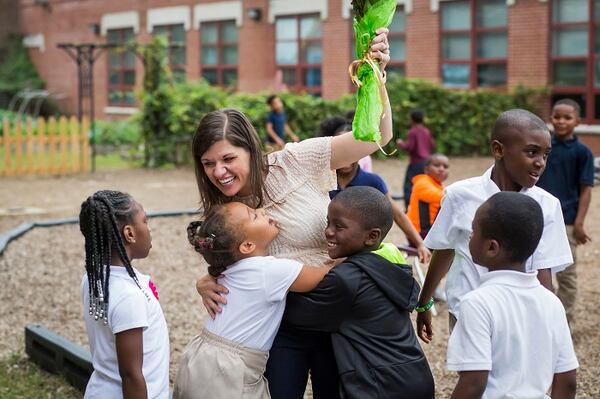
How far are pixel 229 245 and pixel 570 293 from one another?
387 centimetres

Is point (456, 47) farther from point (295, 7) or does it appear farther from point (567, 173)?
point (567, 173)

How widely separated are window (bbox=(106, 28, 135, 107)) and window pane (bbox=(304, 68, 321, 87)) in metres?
7.76

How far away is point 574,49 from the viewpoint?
18.8m

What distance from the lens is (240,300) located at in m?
3.17

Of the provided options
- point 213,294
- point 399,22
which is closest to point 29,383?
point 213,294

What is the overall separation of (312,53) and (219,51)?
370 centimetres

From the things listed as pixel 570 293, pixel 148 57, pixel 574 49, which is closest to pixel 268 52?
pixel 148 57

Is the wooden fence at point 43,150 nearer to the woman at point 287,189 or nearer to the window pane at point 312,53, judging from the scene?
the window pane at point 312,53

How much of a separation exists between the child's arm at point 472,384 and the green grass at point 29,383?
303cm

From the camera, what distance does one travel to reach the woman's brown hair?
331cm

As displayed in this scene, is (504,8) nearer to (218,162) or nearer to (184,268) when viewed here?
(184,268)

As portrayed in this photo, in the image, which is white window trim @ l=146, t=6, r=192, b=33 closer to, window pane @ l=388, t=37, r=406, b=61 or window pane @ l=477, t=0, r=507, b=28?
window pane @ l=388, t=37, r=406, b=61

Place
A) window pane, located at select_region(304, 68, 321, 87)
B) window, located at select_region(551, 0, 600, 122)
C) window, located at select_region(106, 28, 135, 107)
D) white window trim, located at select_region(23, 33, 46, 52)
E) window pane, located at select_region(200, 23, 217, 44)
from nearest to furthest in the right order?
window, located at select_region(551, 0, 600, 122) < window pane, located at select_region(304, 68, 321, 87) < window pane, located at select_region(200, 23, 217, 44) < window, located at select_region(106, 28, 135, 107) < white window trim, located at select_region(23, 33, 46, 52)

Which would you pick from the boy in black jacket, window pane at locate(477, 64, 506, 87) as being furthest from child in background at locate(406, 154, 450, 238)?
window pane at locate(477, 64, 506, 87)
